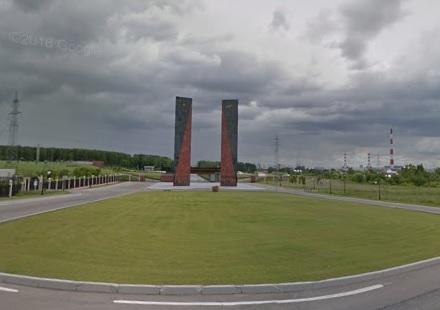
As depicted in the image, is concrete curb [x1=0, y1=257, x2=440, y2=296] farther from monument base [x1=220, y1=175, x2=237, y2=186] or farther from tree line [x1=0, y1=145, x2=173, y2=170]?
tree line [x1=0, y1=145, x2=173, y2=170]

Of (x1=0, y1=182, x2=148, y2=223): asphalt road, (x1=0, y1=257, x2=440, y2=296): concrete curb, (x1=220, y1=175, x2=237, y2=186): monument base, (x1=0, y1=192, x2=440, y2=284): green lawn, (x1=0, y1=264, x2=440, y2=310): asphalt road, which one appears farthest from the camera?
(x1=220, y1=175, x2=237, y2=186): monument base

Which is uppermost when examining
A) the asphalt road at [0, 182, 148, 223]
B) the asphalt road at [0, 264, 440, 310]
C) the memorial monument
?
the memorial monument

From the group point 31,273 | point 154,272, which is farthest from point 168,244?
point 31,273

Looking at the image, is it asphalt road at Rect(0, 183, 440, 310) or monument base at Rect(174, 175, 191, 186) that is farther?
monument base at Rect(174, 175, 191, 186)

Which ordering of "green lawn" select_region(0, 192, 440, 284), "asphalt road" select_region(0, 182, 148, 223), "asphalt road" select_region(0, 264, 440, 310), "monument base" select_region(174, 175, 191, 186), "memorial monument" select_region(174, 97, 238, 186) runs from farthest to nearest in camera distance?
"monument base" select_region(174, 175, 191, 186), "memorial monument" select_region(174, 97, 238, 186), "asphalt road" select_region(0, 182, 148, 223), "green lawn" select_region(0, 192, 440, 284), "asphalt road" select_region(0, 264, 440, 310)

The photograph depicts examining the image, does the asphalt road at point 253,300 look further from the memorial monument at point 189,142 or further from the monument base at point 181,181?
the monument base at point 181,181

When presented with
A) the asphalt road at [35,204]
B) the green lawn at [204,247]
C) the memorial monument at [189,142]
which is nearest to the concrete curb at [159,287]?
the green lawn at [204,247]

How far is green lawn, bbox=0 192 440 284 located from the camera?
777 centimetres

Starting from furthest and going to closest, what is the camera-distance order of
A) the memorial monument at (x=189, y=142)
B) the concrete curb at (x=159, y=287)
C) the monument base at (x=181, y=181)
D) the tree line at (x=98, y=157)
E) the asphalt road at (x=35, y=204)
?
the tree line at (x=98, y=157) < the monument base at (x=181, y=181) < the memorial monument at (x=189, y=142) < the asphalt road at (x=35, y=204) < the concrete curb at (x=159, y=287)

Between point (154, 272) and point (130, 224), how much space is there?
705 cm

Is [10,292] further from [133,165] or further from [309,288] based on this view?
[133,165]

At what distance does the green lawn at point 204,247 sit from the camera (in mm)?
7775

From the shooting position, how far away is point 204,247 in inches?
404

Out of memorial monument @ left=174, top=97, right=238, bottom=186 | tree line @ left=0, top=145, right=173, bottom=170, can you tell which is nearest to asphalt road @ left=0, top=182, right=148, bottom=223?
memorial monument @ left=174, top=97, right=238, bottom=186
